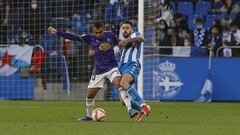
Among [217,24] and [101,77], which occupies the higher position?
[217,24]

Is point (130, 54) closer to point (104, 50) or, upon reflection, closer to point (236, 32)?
point (104, 50)

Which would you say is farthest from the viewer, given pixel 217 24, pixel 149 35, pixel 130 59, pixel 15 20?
pixel 217 24

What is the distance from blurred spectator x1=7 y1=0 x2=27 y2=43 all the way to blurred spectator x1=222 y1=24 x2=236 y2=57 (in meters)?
6.86

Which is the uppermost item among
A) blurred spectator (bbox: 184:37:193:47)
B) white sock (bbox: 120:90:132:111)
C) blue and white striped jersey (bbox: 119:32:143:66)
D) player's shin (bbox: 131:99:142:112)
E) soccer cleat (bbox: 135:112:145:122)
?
blurred spectator (bbox: 184:37:193:47)

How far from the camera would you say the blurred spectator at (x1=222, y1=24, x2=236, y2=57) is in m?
24.4

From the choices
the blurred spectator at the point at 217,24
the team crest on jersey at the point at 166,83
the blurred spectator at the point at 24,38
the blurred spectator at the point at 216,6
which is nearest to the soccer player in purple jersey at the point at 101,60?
the team crest on jersey at the point at 166,83

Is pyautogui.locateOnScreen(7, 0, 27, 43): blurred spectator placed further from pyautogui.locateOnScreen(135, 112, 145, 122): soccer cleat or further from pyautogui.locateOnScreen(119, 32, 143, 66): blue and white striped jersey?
pyautogui.locateOnScreen(135, 112, 145, 122): soccer cleat

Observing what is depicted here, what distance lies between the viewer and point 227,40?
25.2 m

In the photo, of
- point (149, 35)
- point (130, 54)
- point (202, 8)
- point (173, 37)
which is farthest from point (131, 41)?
point (202, 8)

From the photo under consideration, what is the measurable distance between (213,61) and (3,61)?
6.73 meters

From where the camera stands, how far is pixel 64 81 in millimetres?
24641

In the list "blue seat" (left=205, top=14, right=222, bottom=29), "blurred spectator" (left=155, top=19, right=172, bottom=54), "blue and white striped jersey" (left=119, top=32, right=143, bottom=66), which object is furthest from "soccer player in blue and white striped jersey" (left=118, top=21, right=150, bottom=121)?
"blue seat" (left=205, top=14, right=222, bottom=29)

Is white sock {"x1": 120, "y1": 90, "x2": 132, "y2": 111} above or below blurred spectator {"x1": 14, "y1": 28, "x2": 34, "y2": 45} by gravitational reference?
below

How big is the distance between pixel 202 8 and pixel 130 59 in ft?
46.8
